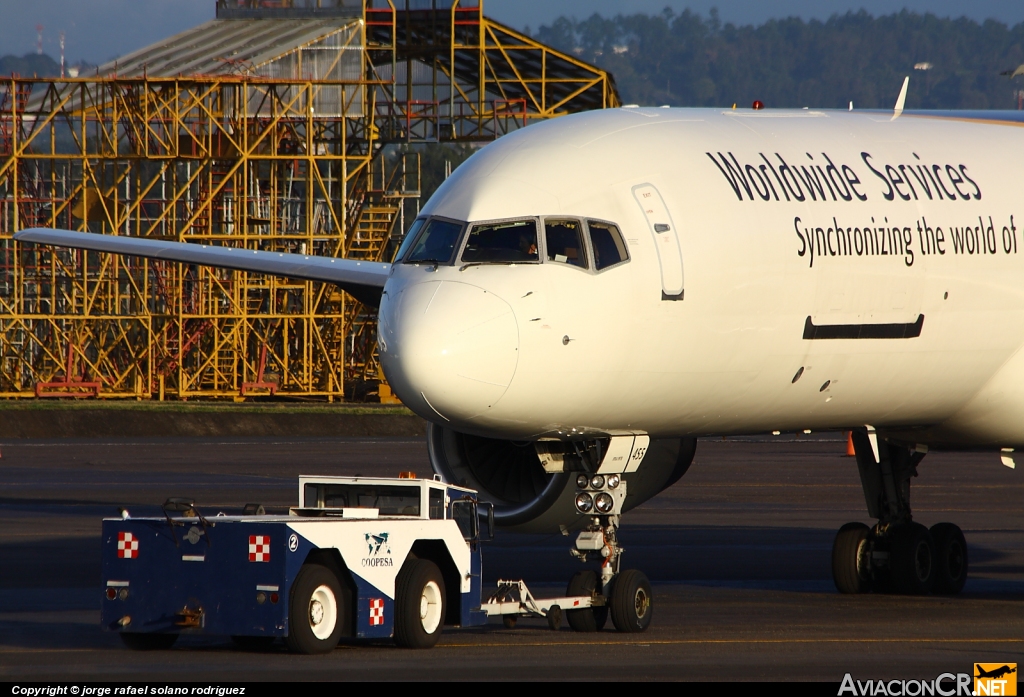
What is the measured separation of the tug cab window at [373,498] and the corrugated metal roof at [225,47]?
45865 millimetres

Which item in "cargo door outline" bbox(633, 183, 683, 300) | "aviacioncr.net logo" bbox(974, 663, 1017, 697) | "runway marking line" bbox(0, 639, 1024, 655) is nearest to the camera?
"aviacioncr.net logo" bbox(974, 663, 1017, 697)

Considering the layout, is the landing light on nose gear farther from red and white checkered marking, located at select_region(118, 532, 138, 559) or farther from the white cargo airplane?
red and white checkered marking, located at select_region(118, 532, 138, 559)

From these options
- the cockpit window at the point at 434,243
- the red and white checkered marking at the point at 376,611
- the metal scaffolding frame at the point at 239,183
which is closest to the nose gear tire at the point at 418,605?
the red and white checkered marking at the point at 376,611

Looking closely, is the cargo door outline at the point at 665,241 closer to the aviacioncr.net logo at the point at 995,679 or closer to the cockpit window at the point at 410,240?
the cockpit window at the point at 410,240

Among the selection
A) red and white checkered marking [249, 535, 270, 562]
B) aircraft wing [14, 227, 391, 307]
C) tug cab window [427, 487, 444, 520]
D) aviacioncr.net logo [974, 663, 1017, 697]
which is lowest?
aviacioncr.net logo [974, 663, 1017, 697]

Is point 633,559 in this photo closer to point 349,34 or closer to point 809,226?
point 809,226

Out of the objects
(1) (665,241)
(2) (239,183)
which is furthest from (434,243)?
(2) (239,183)

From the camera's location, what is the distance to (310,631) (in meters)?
13.6

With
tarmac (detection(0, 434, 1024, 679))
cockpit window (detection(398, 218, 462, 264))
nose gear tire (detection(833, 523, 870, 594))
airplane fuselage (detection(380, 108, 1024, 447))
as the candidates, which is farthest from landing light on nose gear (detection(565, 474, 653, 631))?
nose gear tire (detection(833, 523, 870, 594))

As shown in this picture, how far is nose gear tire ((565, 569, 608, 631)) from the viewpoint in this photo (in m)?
15.2

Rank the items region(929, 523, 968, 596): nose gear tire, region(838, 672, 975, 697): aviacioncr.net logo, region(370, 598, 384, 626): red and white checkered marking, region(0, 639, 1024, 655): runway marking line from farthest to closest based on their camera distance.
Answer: region(929, 523, 968, 596): nose gear tire
region(0, 639, 1024, 655): runway marking line
region(370, 598, 384, 626): red and white checkered marking
region(838, 672, 975, 697): aviacioncr.net logo

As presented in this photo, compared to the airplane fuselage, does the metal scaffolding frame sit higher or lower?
higher

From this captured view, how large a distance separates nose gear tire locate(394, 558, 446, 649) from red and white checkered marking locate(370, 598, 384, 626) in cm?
20

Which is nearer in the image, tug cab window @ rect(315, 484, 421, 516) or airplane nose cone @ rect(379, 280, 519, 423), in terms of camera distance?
airplane nose cone @ rect(379, 280, 519, 423)
